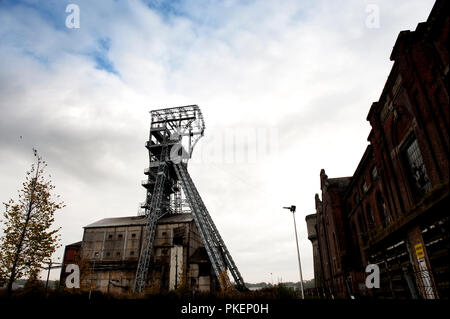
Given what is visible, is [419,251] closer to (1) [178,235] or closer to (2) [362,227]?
(2) [362,227]

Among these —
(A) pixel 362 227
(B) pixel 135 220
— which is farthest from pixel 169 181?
(A) pixel 362 227

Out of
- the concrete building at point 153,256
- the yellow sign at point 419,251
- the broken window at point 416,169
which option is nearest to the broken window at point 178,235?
the concrete building at point 153,256

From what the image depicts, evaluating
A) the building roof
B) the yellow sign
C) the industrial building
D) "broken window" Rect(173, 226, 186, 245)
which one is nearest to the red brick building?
the yellow sign

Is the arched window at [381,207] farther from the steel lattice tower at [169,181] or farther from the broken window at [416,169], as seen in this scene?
the steel lattice tower at [169,181]

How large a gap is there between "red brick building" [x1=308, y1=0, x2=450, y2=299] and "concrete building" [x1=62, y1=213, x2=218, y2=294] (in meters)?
18.9

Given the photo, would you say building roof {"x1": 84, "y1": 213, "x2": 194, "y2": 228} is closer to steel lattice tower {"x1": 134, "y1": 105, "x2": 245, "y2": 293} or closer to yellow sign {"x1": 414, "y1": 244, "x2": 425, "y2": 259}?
steel lattice tower {"x1": 134, "y1": 105, "x2": 245, "y2": 293}

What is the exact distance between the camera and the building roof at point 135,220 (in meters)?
35.4

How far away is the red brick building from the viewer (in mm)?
8969

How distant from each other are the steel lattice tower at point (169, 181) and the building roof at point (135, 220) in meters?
1.01

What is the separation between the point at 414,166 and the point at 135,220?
3624 centimetres

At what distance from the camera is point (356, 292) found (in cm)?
2050

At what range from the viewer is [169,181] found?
39875 mm
